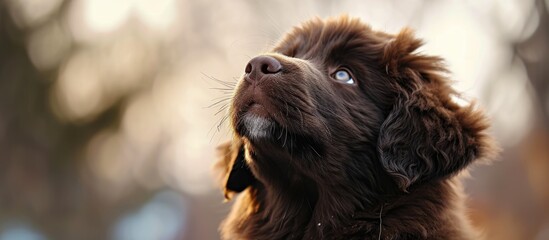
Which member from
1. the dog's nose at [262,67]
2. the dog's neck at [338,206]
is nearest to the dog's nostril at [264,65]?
the dog's nose at [262,67]

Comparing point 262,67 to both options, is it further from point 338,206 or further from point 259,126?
point 338,206

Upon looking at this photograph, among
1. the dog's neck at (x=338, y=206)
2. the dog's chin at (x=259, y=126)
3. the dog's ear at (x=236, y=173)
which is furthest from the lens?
the dog's ear at (x=236, y=173)

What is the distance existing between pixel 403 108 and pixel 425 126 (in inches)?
8.1

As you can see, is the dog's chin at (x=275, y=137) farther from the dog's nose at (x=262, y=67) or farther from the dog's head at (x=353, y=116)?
the dog's nose at (x=262, y=67)

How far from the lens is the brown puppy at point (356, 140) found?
13.1 ft

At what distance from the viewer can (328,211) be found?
432 centimetres

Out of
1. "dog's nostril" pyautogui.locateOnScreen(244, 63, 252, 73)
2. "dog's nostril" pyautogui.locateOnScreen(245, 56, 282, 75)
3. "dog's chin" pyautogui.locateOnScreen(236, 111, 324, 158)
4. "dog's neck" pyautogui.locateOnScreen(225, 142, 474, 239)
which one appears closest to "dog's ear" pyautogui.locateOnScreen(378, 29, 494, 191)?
"dog's neck" pyautogui.locateOnScreen(225, 142, 474, 239)

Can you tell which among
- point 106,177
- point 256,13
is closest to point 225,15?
point 256,13

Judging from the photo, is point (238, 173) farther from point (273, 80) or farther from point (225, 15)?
point (225, 15)

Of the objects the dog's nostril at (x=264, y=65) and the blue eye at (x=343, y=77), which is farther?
the blue eye at (x=343, y=77)

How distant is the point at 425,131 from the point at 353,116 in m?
0.46

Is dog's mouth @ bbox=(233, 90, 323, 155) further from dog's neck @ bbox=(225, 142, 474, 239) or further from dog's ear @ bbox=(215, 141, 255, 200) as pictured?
dog's ear @ bbox=(215, 141, 255, 200)

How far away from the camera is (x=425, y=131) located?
416 centimetres

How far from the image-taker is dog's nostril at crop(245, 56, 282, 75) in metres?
3.96
